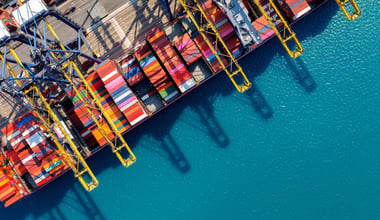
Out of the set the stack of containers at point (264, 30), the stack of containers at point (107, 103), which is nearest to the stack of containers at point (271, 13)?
the stack of containers at point (264, 30)

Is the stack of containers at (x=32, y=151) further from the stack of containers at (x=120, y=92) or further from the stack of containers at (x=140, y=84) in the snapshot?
the stack of containers at (x=140, y=84)

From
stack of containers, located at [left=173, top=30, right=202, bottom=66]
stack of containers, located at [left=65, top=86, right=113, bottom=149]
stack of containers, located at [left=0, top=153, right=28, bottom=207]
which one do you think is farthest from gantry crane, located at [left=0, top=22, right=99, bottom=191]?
stack of containers, located at [left=173, top=30, right=202, bottom=66]

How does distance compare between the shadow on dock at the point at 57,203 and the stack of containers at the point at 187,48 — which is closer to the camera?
the stack of containers at the point at 187,48

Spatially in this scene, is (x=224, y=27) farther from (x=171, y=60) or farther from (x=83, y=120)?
(x=83, y=120)

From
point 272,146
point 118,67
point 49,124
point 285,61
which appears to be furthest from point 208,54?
point 49,124

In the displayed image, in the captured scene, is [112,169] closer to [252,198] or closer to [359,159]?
[252,198]

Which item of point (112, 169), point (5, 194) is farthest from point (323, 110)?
point (5, 194)
